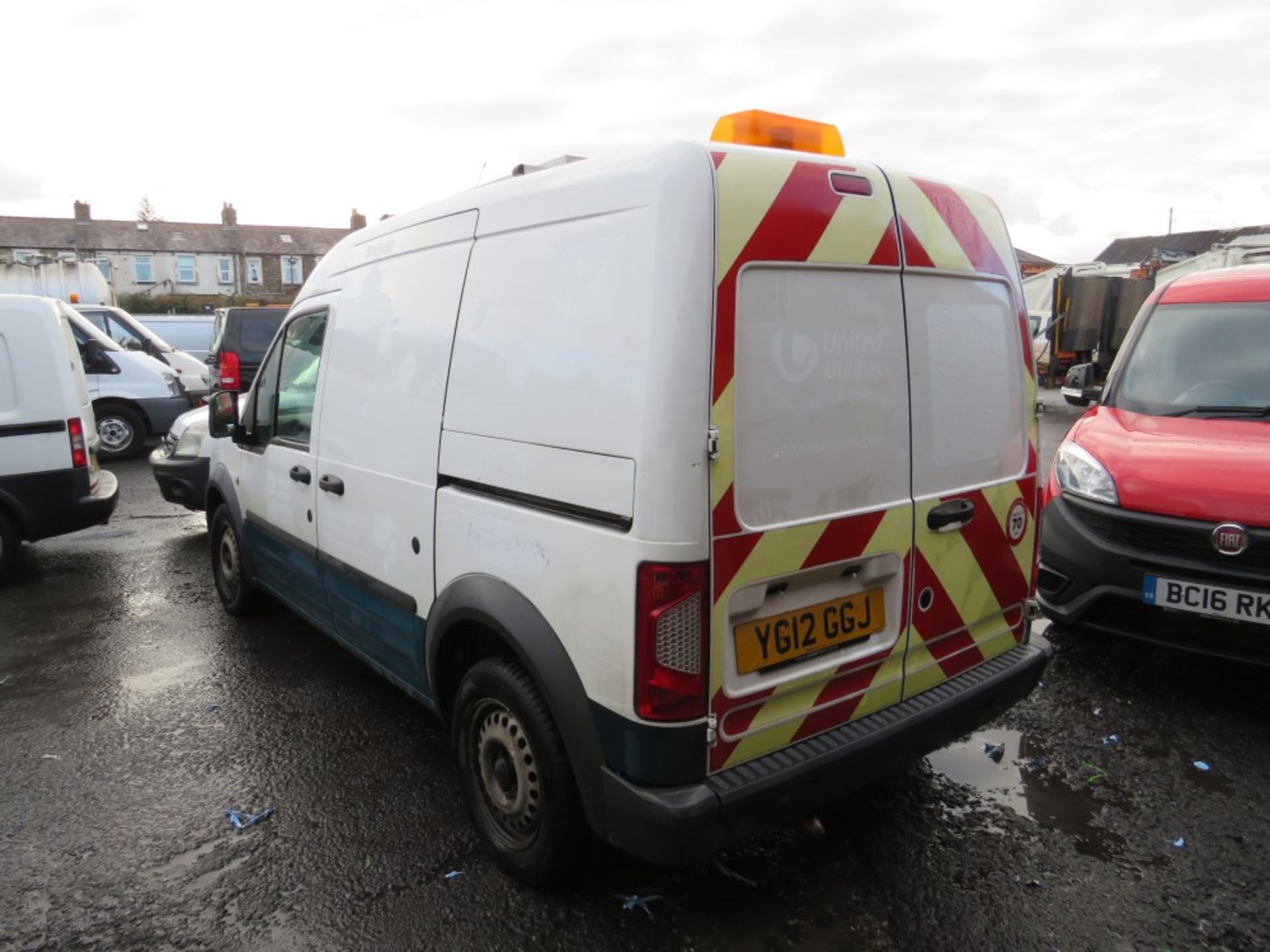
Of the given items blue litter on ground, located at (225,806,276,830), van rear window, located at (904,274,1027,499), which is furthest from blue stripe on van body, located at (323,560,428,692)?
van rear window, located at (904,274,1027,499)

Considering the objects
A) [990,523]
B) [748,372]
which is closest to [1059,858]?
[990,523]

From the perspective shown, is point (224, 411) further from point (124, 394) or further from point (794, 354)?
point (124, 394)

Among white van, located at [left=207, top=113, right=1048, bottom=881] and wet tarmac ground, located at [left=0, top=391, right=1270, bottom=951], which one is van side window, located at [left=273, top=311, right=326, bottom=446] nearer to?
white van, located at [left=207, top=113, right=1048, bottom=881]

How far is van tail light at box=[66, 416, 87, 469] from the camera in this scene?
6.27m

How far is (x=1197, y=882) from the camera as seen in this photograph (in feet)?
9.16

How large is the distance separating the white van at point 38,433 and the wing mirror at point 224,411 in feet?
7.62

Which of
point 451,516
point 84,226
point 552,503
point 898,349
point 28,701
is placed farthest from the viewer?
point 84,226

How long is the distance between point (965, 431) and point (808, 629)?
0.93 m

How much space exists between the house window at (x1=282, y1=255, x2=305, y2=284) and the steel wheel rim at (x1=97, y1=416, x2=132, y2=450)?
40.0m

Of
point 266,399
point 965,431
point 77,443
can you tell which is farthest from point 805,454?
point 77,443

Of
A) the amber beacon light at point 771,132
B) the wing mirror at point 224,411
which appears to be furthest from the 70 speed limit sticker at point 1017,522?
the wing mirror at point 224,411

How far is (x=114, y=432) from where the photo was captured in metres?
11.7

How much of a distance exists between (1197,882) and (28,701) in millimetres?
5047

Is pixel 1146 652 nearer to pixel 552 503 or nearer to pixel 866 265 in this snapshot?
pixel 866 265
